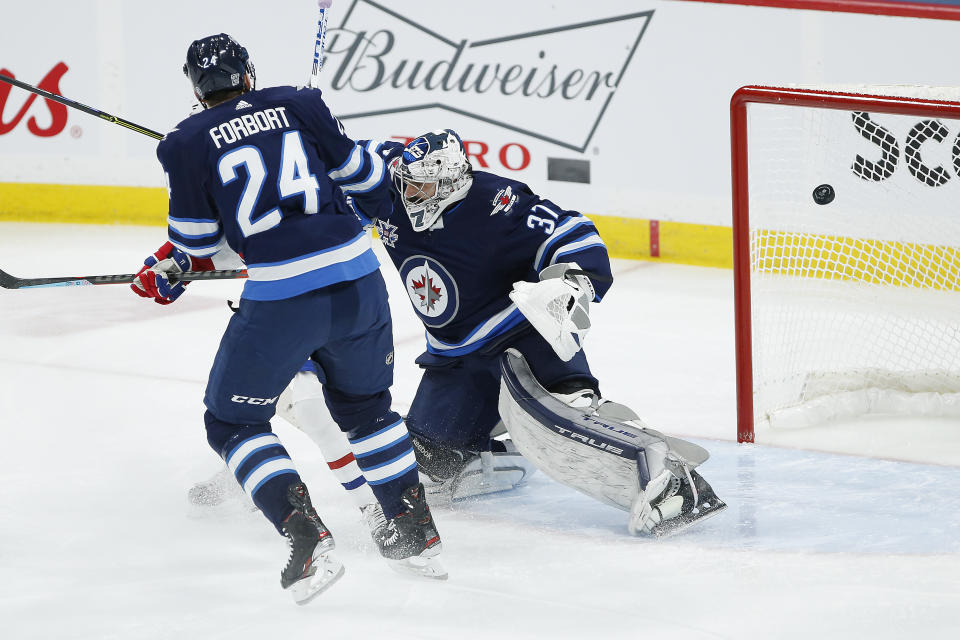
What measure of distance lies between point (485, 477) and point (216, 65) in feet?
3.69

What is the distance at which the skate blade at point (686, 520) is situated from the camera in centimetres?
263

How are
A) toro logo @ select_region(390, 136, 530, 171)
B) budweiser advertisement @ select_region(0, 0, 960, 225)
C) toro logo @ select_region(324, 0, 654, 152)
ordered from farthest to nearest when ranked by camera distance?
→ toro logo @ select_region(390, 136, 530, 171) → toro logo @ select_region(324, 0, 654, 152) → budweiser advertisement @ select_region(0, 0, 960, 225)

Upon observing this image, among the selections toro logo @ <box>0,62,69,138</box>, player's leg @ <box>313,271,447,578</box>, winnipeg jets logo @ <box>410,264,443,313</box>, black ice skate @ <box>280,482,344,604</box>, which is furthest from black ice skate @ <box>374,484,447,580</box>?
toro logo @ <box>0,62,69,138</box>

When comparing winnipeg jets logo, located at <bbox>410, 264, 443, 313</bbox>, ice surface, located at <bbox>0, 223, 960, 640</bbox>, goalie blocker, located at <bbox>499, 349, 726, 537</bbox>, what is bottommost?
ice surface, located at <bbox>0, 223, 960, 640</bbox>

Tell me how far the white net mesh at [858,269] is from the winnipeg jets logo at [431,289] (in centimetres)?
83

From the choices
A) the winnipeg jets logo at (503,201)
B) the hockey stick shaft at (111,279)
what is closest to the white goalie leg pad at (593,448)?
the winnipeg jets logo at (503,201)

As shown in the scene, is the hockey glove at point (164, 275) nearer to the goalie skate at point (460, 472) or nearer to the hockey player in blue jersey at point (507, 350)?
the hockey player in blue jersey at point (507, 350)

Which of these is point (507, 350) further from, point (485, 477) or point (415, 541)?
point (415, 541)

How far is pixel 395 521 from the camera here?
8.15 ft

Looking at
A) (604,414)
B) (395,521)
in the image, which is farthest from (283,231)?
(604,414)

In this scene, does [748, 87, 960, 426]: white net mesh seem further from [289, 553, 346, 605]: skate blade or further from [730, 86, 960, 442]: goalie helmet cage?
[289, 553, 346, 605]: skate blade

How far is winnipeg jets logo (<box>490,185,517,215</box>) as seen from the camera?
9.08 feet

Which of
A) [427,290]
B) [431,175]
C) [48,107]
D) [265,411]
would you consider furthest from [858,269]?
[48,107]

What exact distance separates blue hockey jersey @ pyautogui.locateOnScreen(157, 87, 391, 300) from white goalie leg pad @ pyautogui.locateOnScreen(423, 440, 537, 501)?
729 millimetres
